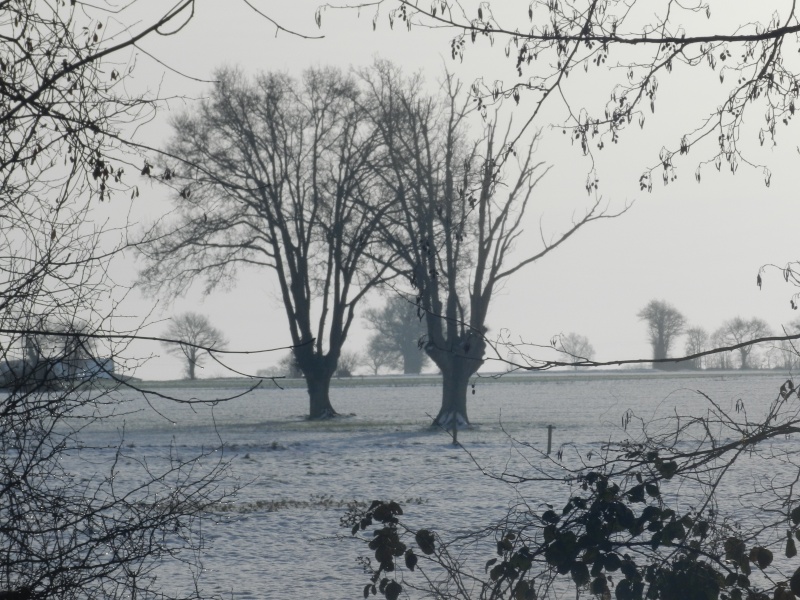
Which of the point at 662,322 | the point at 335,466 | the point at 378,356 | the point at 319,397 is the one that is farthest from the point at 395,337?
the point at 335,466

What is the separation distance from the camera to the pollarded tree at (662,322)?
103 metres

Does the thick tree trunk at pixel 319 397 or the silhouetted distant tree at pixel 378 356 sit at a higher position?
the silhouetted distant tree at pixel 378 356

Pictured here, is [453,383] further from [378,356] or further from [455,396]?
[378,356]

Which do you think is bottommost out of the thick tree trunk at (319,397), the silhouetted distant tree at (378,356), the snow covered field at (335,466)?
the snow covered field at (335,466)

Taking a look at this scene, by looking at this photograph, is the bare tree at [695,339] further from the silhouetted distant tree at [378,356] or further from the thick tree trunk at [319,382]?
the thick tree trunk at [319,382]

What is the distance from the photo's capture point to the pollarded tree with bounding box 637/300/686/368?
10281 centimetres

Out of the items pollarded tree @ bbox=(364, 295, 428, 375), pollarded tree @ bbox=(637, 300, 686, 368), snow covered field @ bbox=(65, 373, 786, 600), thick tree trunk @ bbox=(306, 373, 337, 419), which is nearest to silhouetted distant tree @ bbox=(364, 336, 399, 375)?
pollarded tree @ bbox=(364, 295, 428, 375)

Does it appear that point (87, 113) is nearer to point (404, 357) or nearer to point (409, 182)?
point (409, 182)

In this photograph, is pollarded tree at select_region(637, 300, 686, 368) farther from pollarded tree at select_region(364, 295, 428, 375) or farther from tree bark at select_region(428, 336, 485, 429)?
tree bark at select_region(428, 336, 485, 429)

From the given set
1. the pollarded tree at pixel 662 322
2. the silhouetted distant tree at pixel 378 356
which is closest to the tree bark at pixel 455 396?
the pollarded tree at pixel 662 322

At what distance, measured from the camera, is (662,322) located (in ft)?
337

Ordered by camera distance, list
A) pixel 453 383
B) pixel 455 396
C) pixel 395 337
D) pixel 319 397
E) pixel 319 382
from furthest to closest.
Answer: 1. pixel 395 337
2. pixel 319 397
3. pixel 319 382
4. pixel 453 383
5. pixel 455 396

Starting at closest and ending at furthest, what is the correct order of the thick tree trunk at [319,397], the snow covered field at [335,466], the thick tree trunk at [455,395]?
the snow covered field at [335,466] < the thick tree trunk at [455,395] < the thick tree trunk at [319,397]

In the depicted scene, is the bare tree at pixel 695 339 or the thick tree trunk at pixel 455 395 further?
the bare tree at pixel 695 339
